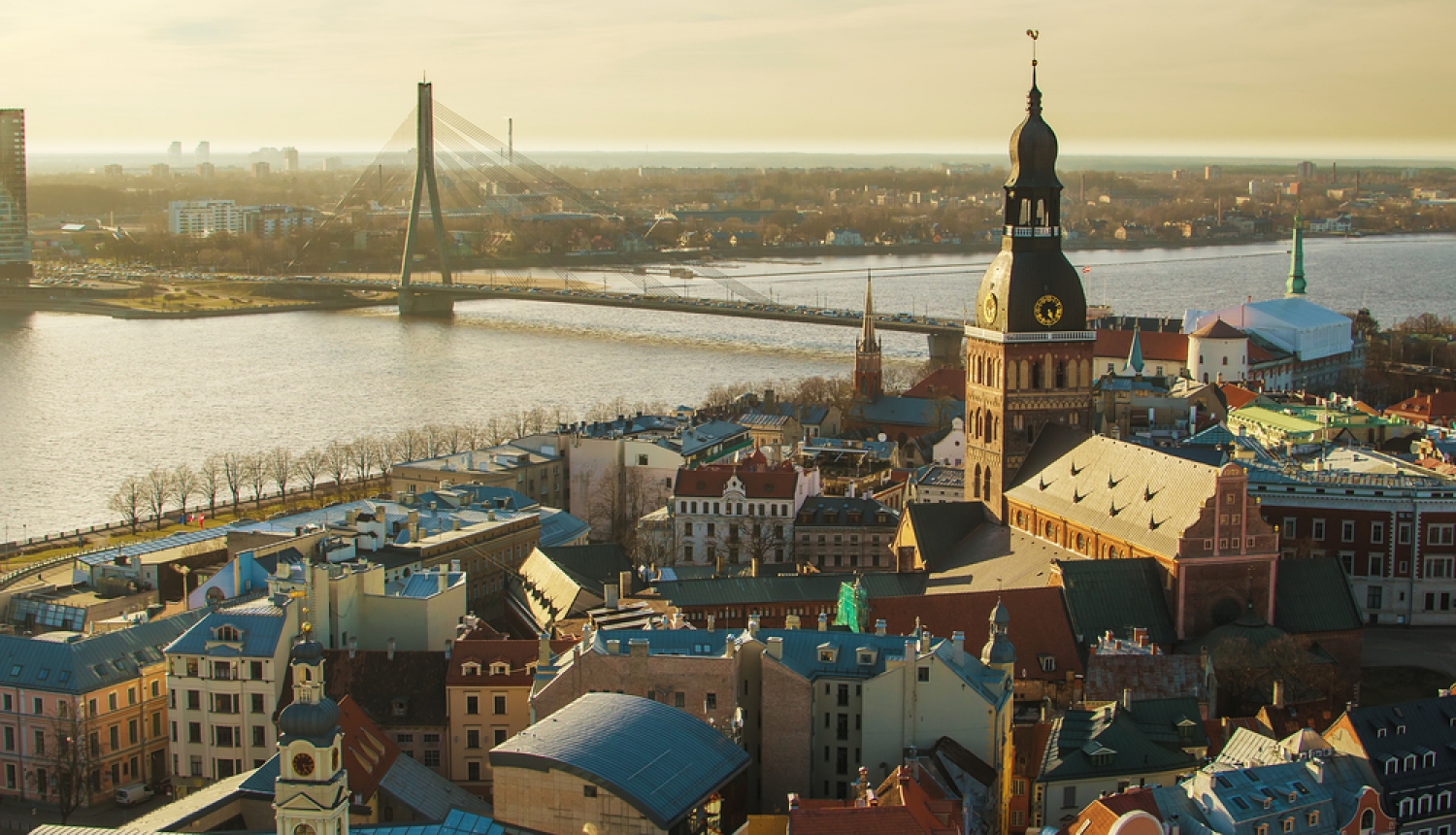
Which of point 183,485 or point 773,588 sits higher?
point 773,588

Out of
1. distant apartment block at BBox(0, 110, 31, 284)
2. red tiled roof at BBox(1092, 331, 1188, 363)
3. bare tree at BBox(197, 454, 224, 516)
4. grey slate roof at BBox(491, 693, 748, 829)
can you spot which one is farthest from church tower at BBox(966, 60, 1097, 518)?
distant apartment block at BBox(0, 110, 31, 284)

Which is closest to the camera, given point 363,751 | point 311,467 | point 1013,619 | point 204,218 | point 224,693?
point 363,751

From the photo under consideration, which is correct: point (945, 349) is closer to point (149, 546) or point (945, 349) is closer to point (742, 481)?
point (742, 481)

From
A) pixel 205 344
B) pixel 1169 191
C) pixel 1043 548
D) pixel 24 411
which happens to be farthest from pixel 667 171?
pixel 1043 548

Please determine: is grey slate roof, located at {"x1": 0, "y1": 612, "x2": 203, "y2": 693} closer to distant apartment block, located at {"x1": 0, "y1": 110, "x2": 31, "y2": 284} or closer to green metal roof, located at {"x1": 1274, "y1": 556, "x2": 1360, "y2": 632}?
green metal roof, located at {"x1": 1274, "y1": 556, "x2": 1360, "y2": 632}

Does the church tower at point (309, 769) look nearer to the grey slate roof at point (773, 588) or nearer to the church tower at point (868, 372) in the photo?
the grey slate roof at point (773, 588)

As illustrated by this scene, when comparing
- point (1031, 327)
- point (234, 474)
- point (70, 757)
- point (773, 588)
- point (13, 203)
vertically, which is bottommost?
point (70, 757)

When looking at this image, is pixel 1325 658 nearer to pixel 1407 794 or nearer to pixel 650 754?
pixel 1407 794

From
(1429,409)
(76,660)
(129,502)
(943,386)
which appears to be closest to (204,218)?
(943,386)
